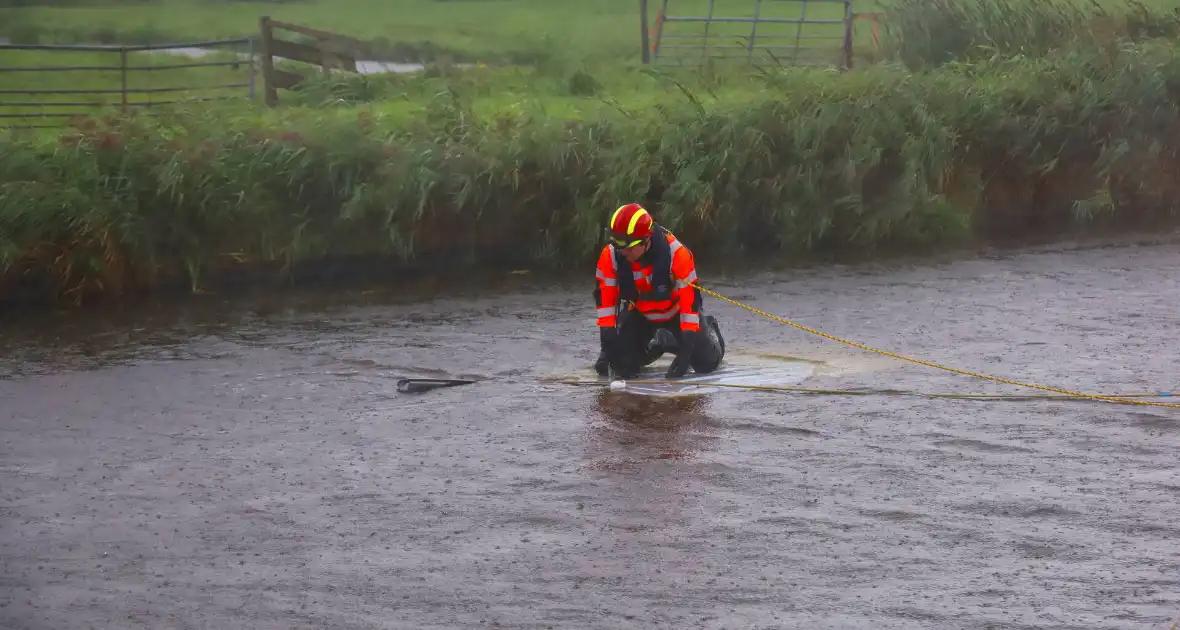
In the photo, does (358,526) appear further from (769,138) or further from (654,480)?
(769,138)

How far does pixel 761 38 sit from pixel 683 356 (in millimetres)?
18836

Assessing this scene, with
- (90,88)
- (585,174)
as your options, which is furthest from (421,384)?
(90,88)

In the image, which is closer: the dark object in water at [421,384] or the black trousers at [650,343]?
the black trousers at [650,343]

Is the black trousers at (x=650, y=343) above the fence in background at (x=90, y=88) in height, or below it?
below

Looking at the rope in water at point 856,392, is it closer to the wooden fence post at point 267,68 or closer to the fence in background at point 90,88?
the fence in background at point 90,88

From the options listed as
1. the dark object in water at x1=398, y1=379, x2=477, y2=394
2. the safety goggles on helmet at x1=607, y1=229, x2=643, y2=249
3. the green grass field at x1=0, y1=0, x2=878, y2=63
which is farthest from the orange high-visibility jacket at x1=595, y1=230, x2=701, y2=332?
the green grass field at x1=0, y1=0, x2=878, y2=63

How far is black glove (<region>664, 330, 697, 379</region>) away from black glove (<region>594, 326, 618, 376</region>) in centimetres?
57

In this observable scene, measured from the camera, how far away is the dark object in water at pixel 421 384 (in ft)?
45.1

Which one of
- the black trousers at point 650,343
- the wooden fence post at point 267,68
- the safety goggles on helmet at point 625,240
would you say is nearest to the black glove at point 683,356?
the black trousers at point 650,343

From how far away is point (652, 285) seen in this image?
1312cm

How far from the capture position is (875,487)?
10609 mm

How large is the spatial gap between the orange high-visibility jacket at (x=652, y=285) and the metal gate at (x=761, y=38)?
10824 mm

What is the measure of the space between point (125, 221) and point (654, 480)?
991 cm

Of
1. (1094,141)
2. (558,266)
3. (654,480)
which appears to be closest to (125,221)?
(558,266)
